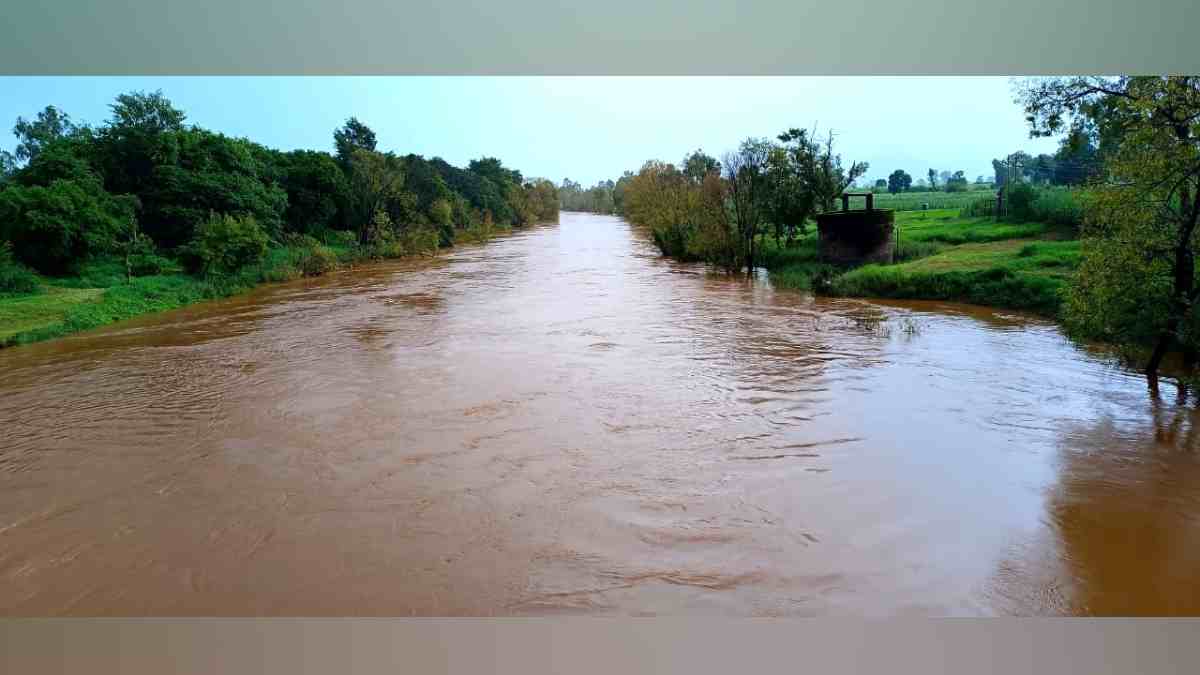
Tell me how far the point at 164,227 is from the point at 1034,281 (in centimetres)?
1414

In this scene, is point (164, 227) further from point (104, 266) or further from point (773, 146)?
point (773, 146)

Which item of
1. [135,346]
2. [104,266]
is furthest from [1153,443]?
[104,266]

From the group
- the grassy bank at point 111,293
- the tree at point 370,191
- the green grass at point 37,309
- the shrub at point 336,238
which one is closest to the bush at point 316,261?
the grassy bank at point 111,293

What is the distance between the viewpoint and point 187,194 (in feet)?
43.4

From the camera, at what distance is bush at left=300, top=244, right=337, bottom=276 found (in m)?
14.1

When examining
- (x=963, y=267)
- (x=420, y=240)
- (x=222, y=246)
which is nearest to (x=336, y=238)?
(x=420, y=240)

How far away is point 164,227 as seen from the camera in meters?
13.0

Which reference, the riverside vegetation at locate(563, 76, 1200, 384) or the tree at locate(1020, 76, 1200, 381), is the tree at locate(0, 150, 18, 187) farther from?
the tree at locate(1020, 76, 1200, 381)

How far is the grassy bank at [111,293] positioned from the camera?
8367 millimetres

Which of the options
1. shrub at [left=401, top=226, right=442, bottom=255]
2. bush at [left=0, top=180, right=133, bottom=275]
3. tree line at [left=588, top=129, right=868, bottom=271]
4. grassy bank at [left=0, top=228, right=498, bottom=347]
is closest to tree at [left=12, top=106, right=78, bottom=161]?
bush at [left=0, top=180, right=133, bottom=275]

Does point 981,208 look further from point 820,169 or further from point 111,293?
point 111,293

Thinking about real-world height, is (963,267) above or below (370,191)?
below

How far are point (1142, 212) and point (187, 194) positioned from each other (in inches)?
568

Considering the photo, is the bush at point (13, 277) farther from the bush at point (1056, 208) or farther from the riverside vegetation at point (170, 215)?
the bush at point (1056, 208)
